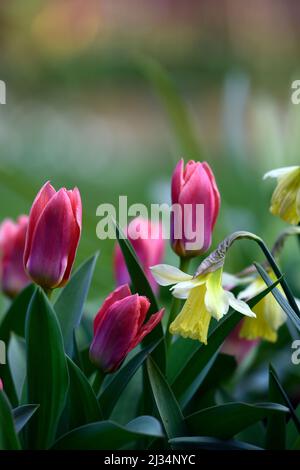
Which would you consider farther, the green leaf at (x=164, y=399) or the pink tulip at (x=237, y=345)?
the pink tulip at (x=237, y=345)

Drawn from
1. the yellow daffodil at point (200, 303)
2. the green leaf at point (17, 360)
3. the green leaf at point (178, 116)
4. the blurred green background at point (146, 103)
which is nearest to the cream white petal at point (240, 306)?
the yellow daffodil at point (200, 303)

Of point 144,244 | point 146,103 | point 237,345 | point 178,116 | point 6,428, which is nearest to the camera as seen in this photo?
point 6,428

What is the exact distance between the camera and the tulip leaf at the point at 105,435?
0.49m

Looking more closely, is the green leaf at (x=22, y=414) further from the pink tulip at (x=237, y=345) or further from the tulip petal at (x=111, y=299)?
the pink tulip at (x=237, y=345)

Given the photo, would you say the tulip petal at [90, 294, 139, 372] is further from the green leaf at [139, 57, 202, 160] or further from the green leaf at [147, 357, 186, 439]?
the green leaf at [139, 57, 202, 160]

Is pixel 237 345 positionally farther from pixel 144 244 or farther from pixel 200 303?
pixel 200 303

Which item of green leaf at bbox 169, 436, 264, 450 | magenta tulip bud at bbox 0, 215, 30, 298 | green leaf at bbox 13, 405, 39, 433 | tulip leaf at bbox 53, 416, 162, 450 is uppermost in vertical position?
magenta tulip bud at bbox 0, 215, 30, 298

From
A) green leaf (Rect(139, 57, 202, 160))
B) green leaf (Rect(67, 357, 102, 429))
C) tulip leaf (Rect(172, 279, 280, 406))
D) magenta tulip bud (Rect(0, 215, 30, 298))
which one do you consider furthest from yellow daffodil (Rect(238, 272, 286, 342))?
green leaf (Rect(139, 57, 202, 160))

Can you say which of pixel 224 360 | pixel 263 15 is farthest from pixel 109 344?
pixel 263 15

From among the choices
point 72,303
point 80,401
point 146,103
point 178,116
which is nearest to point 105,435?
point 80,401

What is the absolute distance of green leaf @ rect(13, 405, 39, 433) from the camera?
52 cm

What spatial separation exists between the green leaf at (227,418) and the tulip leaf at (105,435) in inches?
2.4

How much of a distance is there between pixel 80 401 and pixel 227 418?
0.33ft

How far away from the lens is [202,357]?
58 cm
